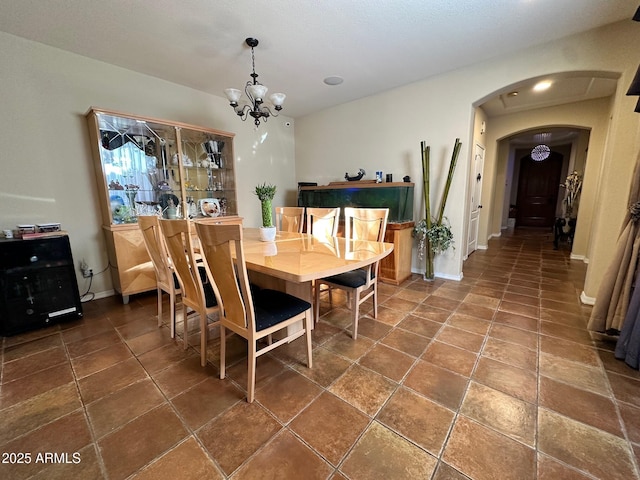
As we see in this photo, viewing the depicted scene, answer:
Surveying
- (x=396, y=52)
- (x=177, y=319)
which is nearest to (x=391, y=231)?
(x=396, y=52)

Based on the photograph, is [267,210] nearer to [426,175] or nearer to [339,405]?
[339,405]

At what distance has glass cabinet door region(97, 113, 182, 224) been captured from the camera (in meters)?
2.71

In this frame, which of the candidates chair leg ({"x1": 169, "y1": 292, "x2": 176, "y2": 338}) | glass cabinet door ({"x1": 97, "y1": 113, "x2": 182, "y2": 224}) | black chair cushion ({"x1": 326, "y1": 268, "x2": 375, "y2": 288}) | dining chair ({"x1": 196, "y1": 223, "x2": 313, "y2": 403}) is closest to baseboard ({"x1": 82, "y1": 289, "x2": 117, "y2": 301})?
glass cabinet door ({"x1": 97, "y1": 113, "x2": 182, "y2": 224})

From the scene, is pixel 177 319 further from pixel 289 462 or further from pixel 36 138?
pixel 36 138

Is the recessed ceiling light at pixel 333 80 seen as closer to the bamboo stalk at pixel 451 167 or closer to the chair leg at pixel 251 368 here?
the bamboo stalk at pixel 451 167

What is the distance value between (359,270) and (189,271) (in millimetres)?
1324

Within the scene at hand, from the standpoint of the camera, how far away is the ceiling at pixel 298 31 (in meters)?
1.97

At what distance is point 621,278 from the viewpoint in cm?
183

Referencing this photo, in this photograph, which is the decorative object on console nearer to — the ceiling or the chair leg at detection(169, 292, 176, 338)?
the ceiling

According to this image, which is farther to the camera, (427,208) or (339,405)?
(427,208)

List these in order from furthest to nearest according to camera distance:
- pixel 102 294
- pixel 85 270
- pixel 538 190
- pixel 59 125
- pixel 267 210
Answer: pixel 538 190 → pixel 102 294 → pixel 85 270 → pixel 59 125 → pixel 267 210

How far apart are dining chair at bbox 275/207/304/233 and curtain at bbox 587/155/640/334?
2541mm

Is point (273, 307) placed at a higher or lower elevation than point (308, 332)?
→ higher

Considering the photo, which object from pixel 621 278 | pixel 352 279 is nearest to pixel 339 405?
pixel 352 279
